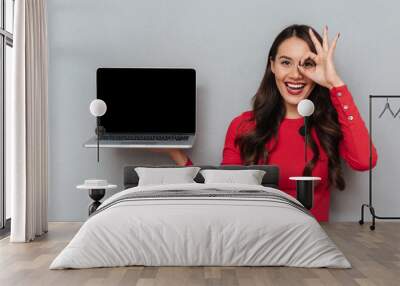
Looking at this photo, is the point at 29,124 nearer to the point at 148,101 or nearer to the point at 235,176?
the point at 148,101

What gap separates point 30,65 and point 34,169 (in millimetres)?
1029

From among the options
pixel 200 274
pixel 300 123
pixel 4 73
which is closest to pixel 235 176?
pixel 300 123

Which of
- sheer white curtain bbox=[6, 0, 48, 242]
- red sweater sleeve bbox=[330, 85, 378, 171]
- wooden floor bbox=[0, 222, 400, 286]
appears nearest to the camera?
wooden floor bbox=[0, 222, 400, 286]

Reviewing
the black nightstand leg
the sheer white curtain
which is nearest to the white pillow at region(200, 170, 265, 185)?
the black nightstand leg

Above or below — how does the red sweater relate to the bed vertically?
above

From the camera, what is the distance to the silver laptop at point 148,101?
7.42 meters

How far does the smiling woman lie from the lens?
752 centimetres

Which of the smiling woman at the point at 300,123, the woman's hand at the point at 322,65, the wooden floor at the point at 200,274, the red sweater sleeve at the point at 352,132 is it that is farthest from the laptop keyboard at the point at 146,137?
the wooden floor at the point at 200,274

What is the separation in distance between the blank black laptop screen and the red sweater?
0.56 meters

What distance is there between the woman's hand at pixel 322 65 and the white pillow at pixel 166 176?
6.19 ft

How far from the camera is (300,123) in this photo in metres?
7.66

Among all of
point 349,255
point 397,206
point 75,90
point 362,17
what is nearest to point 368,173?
point 397,206

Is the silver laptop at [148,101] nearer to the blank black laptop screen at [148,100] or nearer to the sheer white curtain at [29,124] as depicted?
the blank black laptop screen at [148,100]

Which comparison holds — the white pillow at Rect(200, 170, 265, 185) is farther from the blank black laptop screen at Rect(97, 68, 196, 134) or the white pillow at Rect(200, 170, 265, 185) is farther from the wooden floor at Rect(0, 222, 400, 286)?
the wooden floor at Rect(0, 222, 400, 286)
